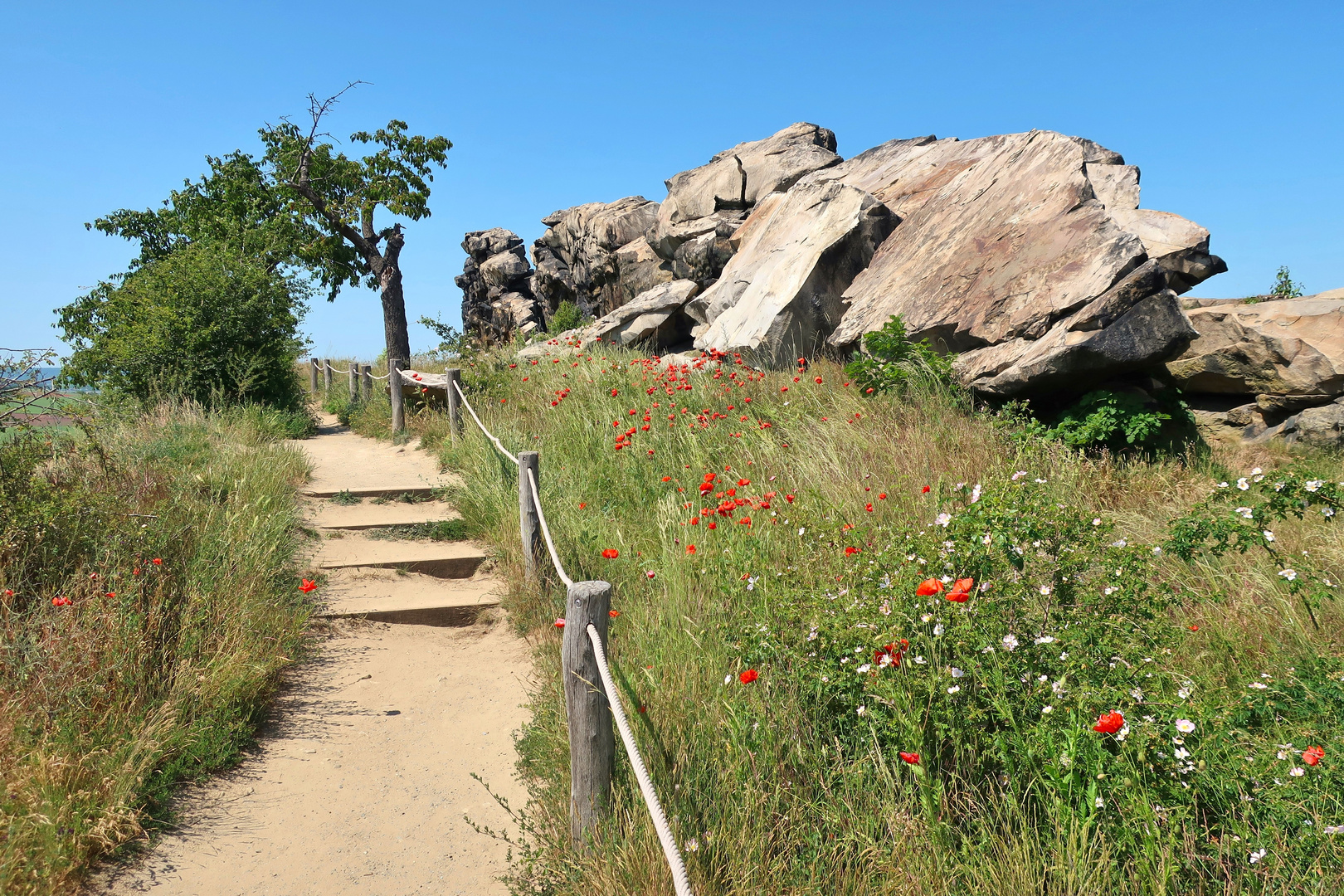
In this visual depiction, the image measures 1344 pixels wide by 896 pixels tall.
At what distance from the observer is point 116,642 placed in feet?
13.5

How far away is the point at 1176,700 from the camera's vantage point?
2789 mm

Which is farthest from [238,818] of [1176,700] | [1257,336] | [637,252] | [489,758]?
[637,252]

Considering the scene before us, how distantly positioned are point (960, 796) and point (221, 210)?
28.9 metres

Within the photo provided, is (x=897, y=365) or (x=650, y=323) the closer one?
(x=897, y=365)

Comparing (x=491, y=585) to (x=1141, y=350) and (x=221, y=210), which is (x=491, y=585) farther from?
(x=221, y=210)

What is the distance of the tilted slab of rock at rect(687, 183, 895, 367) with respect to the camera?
10.0 metres

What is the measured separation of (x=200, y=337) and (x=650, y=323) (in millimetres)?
7535

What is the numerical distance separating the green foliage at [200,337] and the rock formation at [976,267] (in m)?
6.10

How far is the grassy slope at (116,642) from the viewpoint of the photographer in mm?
3363

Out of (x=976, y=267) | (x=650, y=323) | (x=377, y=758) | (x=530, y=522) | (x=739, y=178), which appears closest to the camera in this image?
(x=377, y=758)

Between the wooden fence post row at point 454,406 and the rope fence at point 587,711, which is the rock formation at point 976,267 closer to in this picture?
the wooden fence post row at point 454,406

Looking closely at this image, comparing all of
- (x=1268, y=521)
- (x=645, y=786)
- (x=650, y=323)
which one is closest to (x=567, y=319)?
(x=650, y=323)

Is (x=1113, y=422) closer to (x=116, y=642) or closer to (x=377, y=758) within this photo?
(x=377, y=758)

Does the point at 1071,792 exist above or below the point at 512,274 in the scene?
below
